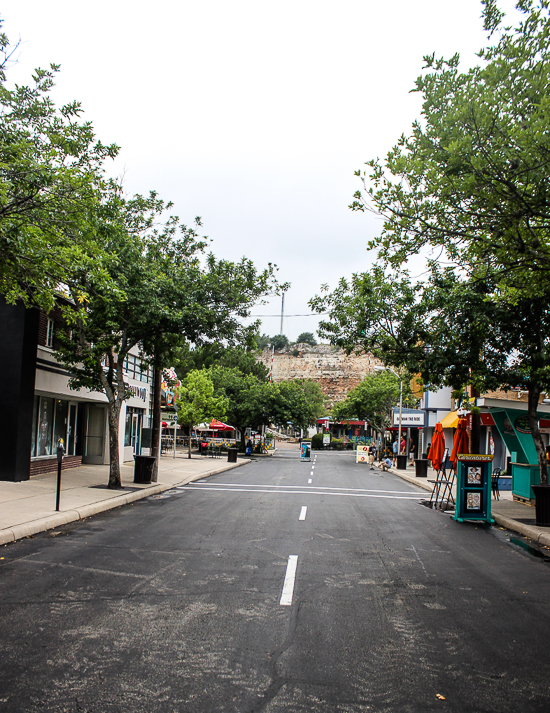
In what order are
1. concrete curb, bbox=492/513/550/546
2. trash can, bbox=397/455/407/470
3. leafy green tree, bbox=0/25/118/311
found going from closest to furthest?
1. leafy green tree, bbox=0/25/118/311
2. concrete curb, bbox=492/513/550/546
3. trash can, bbox=397/455/407/470

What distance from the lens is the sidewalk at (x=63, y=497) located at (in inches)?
374

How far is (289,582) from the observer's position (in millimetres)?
6551

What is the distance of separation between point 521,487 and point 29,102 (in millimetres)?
16127

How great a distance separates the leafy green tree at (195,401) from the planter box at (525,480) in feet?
73.8

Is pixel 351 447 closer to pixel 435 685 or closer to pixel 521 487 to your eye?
pixel 521 487

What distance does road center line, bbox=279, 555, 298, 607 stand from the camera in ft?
19.1

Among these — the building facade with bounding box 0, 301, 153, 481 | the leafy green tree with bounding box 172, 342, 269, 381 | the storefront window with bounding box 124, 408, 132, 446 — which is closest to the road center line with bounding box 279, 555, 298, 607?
the building facade with bounding box 0, 301, 153, 481

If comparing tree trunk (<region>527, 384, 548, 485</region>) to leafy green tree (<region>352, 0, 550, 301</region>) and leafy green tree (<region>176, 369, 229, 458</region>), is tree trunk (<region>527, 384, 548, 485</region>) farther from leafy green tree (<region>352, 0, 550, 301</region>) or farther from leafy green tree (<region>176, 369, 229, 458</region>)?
leafy green tree (<region>176, 369, 229, 458</region>)

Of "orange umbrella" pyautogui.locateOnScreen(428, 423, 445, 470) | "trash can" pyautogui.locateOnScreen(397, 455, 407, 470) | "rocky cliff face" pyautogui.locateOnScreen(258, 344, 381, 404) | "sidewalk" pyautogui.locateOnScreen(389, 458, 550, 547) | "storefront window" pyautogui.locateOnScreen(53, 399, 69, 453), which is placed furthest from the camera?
"rocky cliff face" pyautogui.locateOnScreen(258, 344, 381, 404)

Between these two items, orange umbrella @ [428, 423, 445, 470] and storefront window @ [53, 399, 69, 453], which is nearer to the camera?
orange umbrella @ [428, 423, 445, 470]

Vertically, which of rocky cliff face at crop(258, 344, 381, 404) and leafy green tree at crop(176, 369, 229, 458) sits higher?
rocky cliff face at crop(258, 344, 381, 404)

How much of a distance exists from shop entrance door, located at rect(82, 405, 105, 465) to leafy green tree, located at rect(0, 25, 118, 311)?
14011 millimetres

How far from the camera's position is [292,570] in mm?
7141

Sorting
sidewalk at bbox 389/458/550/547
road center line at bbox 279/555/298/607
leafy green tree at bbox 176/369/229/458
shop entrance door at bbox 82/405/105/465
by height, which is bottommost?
sidewalk at bbox 389/458/550/547
